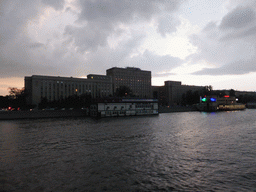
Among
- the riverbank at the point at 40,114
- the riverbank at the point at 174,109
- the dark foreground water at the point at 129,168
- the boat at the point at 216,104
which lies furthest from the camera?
the boat at the point at 216,104

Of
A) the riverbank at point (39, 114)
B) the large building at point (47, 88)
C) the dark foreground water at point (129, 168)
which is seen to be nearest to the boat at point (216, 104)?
the riverbank at point (39, 114)

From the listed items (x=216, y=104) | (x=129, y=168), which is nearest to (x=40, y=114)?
(x=129, y=168)

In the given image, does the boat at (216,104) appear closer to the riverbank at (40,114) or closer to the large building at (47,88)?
the riverbank at (40,114)

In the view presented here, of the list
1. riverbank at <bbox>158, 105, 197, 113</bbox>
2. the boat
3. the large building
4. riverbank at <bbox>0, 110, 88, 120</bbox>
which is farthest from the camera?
the large building

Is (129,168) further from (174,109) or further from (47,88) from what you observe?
(47,88)

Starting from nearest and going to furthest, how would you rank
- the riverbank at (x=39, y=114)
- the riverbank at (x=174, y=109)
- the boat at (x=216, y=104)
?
the riverbank at (x=39, y=114) → the riverbank at (x=174, y=109) → the boat at (x=216, y=104)

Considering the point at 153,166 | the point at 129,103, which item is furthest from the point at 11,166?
the point at 129,103

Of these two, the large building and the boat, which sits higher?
the large building

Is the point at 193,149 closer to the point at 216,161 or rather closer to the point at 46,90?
the point at 216,161

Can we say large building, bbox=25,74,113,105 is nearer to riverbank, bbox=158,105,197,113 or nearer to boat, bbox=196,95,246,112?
riverbank, bbox=158,105,197,113

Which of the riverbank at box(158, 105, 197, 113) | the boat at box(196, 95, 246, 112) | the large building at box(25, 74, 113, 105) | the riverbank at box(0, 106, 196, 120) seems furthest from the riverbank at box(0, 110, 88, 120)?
the boat at box(196, 95, 246, 112)

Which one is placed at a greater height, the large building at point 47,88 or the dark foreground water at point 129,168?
the large building at point 47,88

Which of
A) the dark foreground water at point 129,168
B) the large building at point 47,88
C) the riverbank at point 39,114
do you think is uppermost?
the large building at point 47,88

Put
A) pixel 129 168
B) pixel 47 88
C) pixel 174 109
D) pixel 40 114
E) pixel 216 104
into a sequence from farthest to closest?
pixel 47 88 → pixel 216 104 → pixel 174 109 → pixel 40 114 → pixel 129 168
